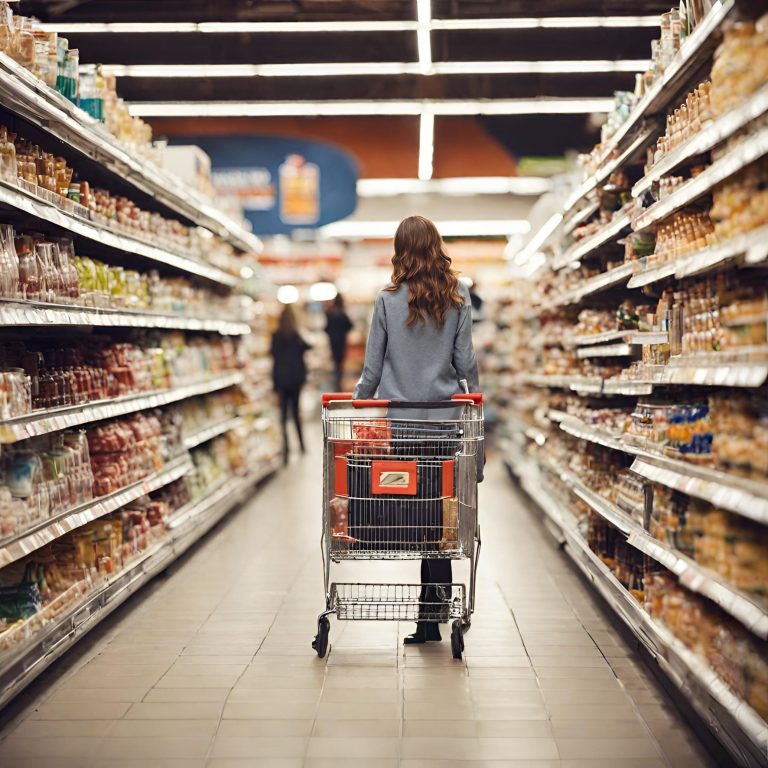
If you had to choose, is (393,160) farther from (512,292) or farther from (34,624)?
(34,624)

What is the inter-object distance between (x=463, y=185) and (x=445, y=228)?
2.71m

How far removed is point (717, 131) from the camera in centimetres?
296

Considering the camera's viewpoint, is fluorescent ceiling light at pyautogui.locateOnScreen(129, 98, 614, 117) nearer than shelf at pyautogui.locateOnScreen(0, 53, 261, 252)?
No

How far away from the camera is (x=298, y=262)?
2014 cm

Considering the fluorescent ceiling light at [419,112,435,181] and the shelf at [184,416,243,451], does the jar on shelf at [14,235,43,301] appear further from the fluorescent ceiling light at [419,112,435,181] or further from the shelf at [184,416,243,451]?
the fluorescent ceiling light at [419,112,435,181]

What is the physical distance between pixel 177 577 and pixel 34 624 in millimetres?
2061

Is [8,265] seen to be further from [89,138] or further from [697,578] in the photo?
[697,578]

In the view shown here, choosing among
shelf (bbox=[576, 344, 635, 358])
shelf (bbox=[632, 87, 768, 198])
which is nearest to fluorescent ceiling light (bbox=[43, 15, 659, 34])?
shelf (bbox=[576, 344, 635, 358])

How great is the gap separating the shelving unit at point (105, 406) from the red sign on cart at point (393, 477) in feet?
4.10

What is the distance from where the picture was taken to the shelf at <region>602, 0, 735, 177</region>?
315cm

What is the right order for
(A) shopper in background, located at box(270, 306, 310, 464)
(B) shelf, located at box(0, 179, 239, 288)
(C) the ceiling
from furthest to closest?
(A) shopper in background, located at box(270, 306, 310, 464), (C) the ceiling, (B) shelf, located at box(0, 179, 239, 288)

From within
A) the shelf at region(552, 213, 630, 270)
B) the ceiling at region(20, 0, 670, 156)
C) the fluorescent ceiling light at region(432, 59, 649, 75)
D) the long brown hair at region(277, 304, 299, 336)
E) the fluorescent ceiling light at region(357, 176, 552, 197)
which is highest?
the ceiling at region(20, 0, 670, 156)

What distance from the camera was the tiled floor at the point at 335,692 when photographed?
10.2ft

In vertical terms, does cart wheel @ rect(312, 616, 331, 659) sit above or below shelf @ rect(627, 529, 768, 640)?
below
